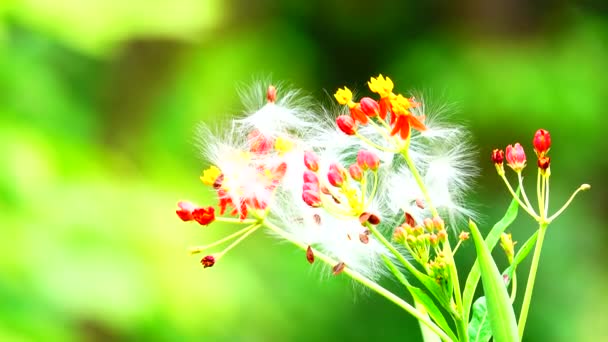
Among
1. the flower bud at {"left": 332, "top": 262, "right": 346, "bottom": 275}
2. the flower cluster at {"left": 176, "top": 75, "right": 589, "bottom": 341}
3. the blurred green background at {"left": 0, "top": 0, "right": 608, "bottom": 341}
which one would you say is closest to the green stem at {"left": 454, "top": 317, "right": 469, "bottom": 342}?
the flower cluster at {"left": 176, "top": 75, "right": 589, "bottom": 341}

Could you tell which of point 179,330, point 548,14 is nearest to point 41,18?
point 179,330

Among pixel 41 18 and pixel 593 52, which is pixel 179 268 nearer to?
pixel 41 18

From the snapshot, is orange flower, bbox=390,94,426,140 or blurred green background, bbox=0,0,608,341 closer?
orange flower, bbox=390,94,426,140

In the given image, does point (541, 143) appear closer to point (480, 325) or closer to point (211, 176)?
point (480, 325)

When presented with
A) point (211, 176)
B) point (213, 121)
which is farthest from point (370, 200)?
point (213, 121)

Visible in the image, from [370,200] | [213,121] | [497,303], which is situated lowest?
[497,303]

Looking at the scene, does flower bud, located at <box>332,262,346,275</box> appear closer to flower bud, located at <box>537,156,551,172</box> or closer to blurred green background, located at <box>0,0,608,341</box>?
flower bud, located at <box>537,156,551,172</box>
